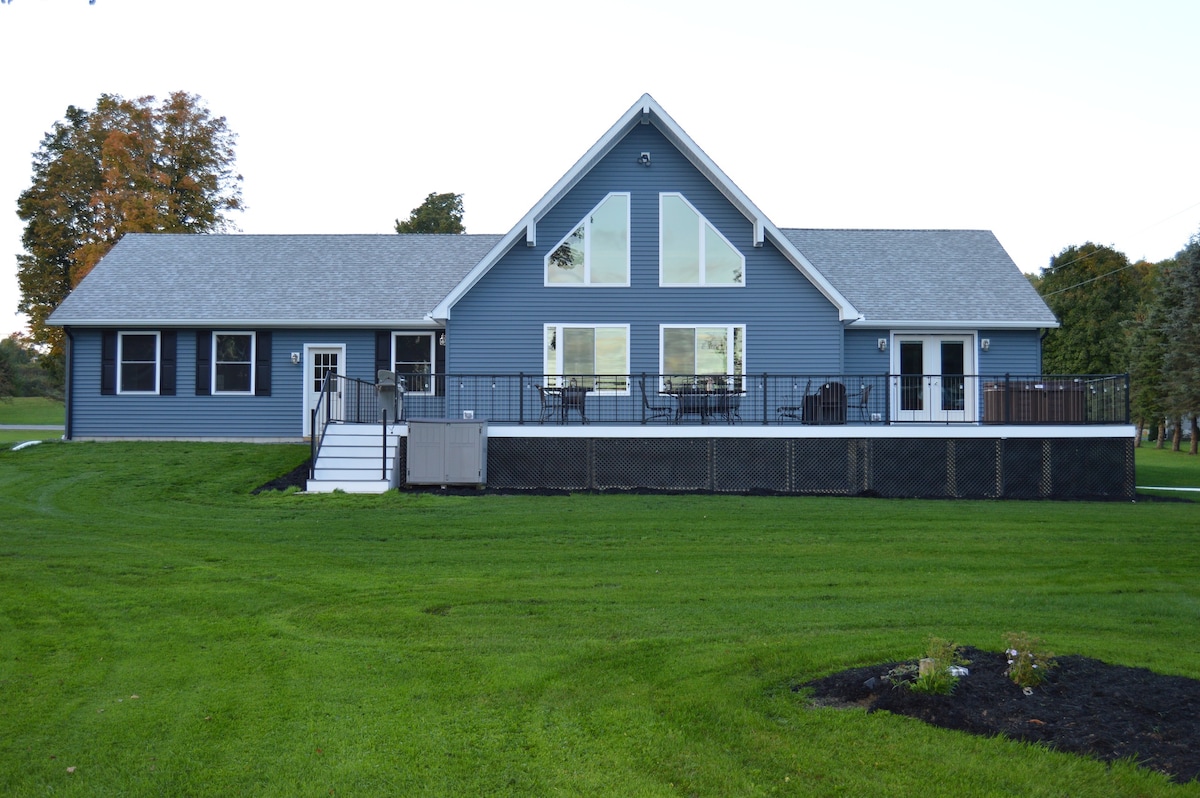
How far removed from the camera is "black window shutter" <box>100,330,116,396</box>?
21.5m

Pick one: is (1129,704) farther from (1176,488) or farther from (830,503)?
(1176,488)

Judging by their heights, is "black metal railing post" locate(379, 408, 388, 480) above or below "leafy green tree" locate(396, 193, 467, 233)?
below

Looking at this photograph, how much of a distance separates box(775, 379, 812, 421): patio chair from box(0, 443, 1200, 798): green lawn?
11.0ft

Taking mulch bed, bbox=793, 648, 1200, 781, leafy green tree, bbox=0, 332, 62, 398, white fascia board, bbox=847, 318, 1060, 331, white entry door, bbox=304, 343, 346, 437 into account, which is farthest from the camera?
leafy green tree, bbox=0, 332, 62, 398

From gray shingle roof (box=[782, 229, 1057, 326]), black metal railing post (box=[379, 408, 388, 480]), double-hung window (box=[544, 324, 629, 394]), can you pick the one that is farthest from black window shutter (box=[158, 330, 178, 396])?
gray shingle roof (box=[782, 229, 1057, 326])

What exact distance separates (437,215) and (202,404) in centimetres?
2770

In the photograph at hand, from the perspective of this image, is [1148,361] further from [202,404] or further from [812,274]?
[202,404]

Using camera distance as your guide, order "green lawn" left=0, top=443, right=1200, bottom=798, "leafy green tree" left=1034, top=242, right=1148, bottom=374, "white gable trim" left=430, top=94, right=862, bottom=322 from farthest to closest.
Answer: "leafy green tree" left=1034, top=242, right=1148, bottom=374, "white gable trim" left=430, top=94, right=862, bottom=322, "green lawn" left=0, top=443, right=1200, bottom=798

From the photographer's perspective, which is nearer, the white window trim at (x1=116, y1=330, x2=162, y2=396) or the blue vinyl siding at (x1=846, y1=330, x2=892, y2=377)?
the blue vinyl siding at (x1=846, y1=330, x2=892, y2=377)

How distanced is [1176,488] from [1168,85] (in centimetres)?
780

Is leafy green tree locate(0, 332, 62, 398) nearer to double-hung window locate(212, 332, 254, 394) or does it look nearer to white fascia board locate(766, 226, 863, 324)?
double-hung window locate(212, 332, 254, 394)

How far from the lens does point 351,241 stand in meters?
25.2

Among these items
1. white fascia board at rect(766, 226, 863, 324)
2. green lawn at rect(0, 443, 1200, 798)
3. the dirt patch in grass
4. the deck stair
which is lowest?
green lawn at rect(0, 443, 1200, 798)

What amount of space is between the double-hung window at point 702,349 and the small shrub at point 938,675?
1374cm
